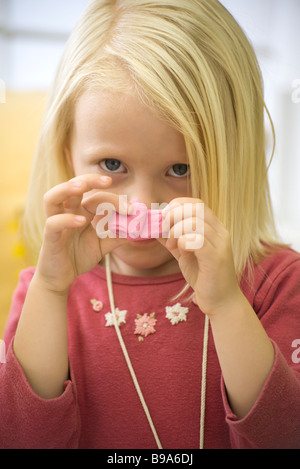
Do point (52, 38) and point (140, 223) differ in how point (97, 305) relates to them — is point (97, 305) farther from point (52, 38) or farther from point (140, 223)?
point (52, 38)

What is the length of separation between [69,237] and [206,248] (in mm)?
200

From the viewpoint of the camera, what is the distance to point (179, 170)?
69 cm

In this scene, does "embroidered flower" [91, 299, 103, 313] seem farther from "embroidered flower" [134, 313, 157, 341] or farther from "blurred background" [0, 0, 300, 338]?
"blurred background" [0, 0, 300, 338]

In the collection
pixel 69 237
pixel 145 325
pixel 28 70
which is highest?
pixel 28 70

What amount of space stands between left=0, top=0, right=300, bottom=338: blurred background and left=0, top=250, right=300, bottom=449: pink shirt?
32 centimetres

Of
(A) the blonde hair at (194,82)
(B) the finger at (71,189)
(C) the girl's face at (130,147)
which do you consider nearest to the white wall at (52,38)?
(A) the blonde hair at (194,82)

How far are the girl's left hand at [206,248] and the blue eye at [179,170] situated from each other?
0.10 metres

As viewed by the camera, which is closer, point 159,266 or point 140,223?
point 140,223

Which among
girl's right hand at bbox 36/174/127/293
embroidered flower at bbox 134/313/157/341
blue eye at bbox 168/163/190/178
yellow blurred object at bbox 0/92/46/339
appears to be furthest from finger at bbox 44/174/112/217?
yellow blurred object at bbox 0/92/46/339

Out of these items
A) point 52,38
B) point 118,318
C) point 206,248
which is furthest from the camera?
point 52,38

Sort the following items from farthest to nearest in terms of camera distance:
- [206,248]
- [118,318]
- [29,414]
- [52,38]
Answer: [52,38]
[118,318]
[29,414]
[206,248]

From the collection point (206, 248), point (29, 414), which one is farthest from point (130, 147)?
point (29, 414)

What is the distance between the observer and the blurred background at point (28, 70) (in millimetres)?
971

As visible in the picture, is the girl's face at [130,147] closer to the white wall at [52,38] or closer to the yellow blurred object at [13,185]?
the white wall at [52,38]
